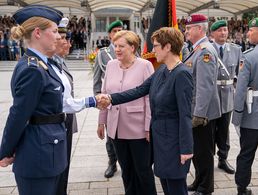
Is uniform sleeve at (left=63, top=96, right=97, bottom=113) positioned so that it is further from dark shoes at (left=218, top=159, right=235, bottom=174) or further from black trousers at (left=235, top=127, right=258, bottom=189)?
dark shoes at (left=218, top=159, right=235, bottom=174)

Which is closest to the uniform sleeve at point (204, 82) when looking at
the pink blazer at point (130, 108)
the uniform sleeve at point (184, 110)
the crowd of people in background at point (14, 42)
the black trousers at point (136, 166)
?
the pink blazer at point (130, 108)

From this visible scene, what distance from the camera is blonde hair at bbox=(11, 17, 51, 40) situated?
220cm

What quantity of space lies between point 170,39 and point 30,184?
1476mm

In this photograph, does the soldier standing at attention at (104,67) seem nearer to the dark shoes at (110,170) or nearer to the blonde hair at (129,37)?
the dark shoes at (110,170)

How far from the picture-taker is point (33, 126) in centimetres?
225

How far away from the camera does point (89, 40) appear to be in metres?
27.3

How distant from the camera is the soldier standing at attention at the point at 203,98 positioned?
133 inches

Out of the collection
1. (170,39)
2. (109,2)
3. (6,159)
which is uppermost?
(109,2)

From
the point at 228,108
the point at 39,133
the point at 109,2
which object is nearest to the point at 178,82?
the point at 39,133

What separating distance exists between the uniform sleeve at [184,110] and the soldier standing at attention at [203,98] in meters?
0.81

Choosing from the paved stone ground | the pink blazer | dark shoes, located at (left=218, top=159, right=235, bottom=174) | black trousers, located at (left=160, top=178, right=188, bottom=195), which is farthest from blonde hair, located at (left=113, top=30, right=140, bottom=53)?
dark shoes, located at (left=218, top=159, right=235, bottom=174)

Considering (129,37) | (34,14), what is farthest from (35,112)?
(129,37)

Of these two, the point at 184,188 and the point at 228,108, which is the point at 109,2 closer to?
the point at 228,108

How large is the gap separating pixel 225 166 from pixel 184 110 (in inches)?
86.9
